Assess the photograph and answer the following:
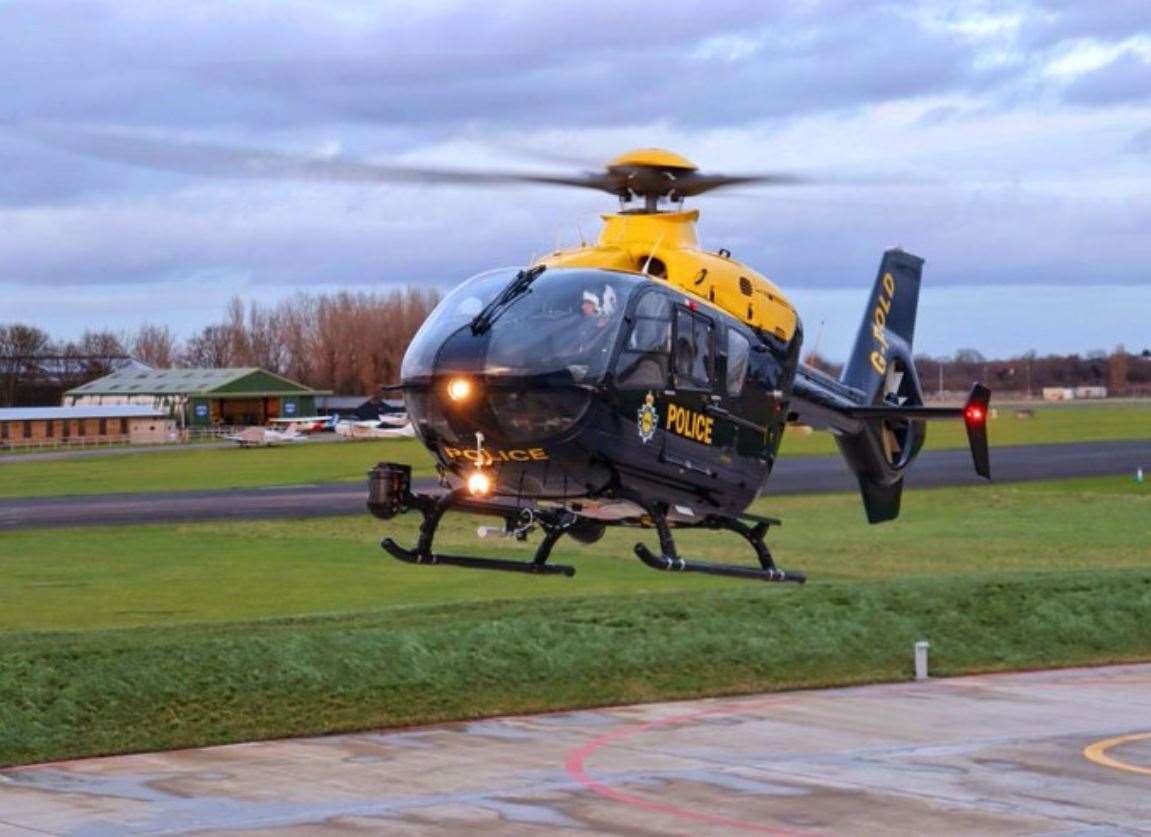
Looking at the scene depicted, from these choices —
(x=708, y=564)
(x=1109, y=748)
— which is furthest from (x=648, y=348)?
(x=1109, y=748)

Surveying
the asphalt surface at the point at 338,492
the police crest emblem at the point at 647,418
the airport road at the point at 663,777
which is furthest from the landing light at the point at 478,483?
the asphalt surface at the point at 338,492

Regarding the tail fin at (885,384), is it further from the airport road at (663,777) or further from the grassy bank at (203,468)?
the grassy bank at (203,468)

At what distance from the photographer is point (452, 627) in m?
31.0

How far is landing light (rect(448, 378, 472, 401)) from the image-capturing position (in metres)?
20.2

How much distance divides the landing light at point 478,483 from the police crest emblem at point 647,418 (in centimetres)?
185

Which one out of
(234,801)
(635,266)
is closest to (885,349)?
(635,266)

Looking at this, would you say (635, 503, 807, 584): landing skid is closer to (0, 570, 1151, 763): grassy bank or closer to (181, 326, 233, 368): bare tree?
(0, 570, 1151, 763): grassy bank

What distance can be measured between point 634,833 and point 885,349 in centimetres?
1122

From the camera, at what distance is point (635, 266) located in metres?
22.4

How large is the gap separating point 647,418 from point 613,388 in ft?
2.47

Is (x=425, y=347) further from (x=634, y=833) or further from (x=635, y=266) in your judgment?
(x=634, y=833)

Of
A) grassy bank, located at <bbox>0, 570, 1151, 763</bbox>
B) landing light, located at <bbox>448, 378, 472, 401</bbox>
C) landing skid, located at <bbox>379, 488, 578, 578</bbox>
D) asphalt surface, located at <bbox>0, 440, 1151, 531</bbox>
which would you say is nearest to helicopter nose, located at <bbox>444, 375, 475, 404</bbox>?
landing light, located at <bbox>448, 378, 472, 401</bbox>

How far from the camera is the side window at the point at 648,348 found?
20719mm

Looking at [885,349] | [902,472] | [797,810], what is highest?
[885,349]
